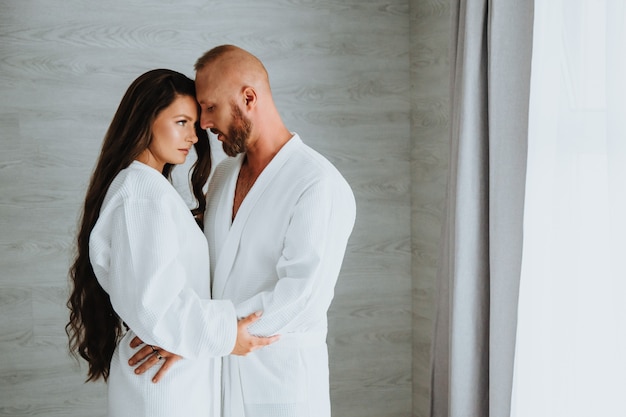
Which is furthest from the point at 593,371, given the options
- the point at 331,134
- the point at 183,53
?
the point at 183,53

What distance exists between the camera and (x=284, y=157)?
6.40ft

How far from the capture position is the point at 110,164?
181 cm

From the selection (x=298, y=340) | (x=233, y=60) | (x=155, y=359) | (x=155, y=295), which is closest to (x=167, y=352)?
(x=155, y=359)

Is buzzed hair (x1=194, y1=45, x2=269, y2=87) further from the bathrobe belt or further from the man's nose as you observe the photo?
the bathrobe belt

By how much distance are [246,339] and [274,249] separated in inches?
10.2

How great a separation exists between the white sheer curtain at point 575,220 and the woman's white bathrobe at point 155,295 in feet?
3.00

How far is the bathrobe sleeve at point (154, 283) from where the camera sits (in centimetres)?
Result: 165

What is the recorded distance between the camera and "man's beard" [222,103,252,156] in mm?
1939

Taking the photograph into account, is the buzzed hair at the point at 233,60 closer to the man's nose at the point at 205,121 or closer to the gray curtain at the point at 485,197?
the man's nose at the point at 205,121

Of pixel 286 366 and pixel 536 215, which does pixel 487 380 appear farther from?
pixel 286 366

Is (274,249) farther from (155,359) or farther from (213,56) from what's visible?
(213,56)

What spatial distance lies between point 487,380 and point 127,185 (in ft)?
4.53

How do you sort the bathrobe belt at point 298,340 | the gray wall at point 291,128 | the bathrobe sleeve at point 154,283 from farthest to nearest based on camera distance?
the gray wall at point 291,128, the bathrobe belt at point 298,340, the bathrobe sleeve at point 154,283

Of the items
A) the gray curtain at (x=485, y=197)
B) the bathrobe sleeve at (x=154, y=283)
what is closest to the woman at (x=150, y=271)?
the bathrobe sleeve at (x=154, y=283)
